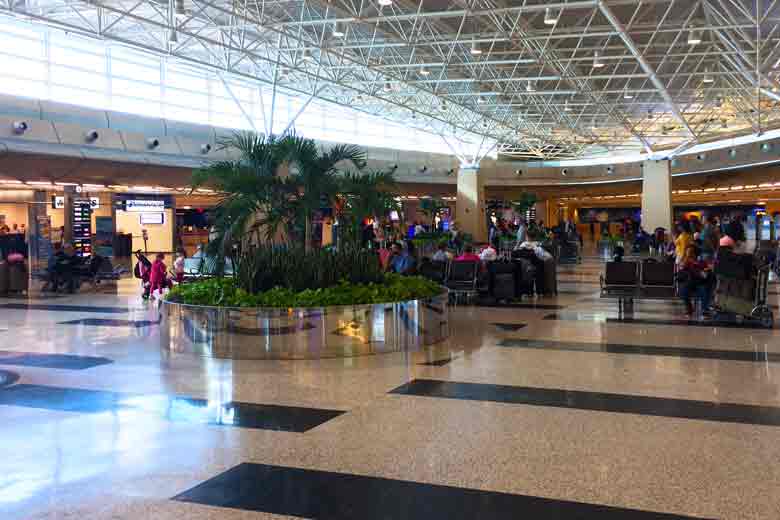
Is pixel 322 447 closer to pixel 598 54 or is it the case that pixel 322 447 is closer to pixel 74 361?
pixel 74 361

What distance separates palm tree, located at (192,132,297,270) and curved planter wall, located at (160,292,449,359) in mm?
1803

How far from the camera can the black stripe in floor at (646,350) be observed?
356 inches

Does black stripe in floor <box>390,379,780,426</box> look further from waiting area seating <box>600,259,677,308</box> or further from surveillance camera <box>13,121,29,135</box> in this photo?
surveillance camera <box>13,121,29,135</box>

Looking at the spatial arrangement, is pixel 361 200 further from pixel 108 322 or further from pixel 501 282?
pixel 108 322

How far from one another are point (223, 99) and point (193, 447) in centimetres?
3384

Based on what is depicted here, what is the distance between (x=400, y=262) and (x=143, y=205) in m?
21.4

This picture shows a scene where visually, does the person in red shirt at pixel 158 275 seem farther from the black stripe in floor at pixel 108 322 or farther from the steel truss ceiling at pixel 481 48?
the steel truss ceiling at pixel 481 48

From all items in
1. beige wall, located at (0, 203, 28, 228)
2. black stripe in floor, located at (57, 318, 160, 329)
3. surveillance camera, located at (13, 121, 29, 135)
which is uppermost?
surveillance camera, located at (13, 121, 29, 135)

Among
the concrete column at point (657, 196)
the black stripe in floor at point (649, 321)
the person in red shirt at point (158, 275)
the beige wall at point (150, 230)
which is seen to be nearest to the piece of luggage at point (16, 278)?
the person in red shirt at point (158, 275)

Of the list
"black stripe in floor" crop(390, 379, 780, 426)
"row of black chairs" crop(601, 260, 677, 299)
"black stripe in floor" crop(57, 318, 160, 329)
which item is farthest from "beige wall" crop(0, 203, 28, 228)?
"black stripe in floor" crop(390, 379, 780, 426)

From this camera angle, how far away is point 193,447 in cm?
543

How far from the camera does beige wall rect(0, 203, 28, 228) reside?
25922 mm

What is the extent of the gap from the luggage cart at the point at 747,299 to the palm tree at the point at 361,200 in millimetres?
5667

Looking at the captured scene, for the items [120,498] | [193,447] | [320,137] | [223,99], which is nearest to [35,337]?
[193,447]
